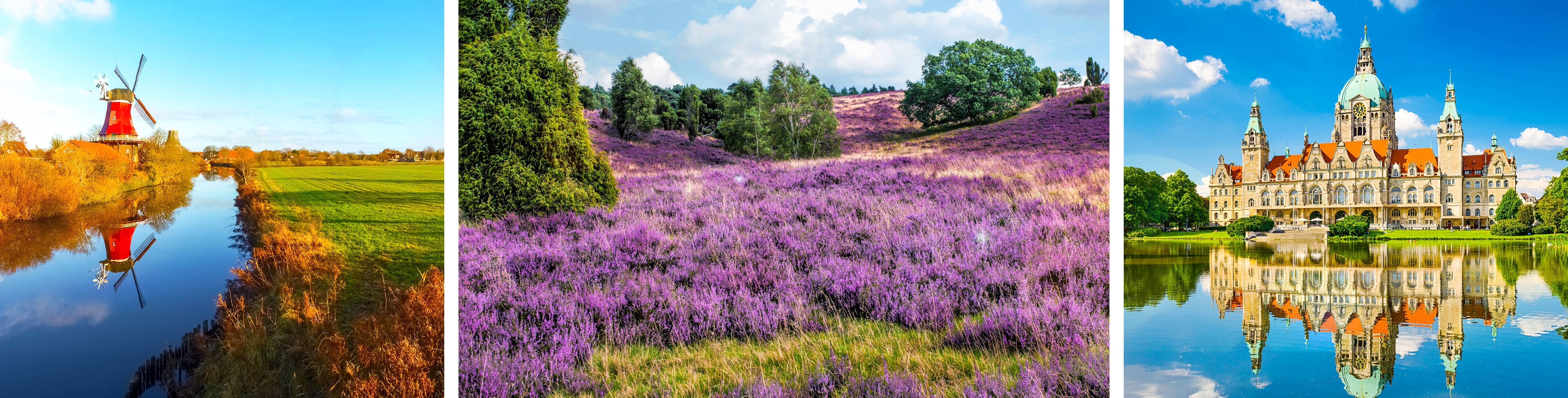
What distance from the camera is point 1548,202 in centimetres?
500

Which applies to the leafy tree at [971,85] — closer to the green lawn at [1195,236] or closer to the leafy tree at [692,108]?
the leafy tree at [692,108]

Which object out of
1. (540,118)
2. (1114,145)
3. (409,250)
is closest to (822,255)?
(1114,145)

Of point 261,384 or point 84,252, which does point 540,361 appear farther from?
point 84,252

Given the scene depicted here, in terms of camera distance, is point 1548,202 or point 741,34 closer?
point 741,34

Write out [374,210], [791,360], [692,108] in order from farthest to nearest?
[374,210] < [692,108] < [791,360]

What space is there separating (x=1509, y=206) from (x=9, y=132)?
1255 centimetres

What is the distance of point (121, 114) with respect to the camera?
3900 millimetres

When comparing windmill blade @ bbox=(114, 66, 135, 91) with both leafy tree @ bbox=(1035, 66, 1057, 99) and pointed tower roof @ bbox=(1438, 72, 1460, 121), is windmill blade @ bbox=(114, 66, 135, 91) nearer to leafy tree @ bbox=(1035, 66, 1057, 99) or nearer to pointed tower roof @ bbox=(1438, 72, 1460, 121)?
leafy tree @ bbox=(1035, 66, 1057, 99)

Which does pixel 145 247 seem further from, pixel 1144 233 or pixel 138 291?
pixel 1144 233

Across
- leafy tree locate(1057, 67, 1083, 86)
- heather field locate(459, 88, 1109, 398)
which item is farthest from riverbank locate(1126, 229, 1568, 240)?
leafy tree locate(1057, 67, 1083, 86)

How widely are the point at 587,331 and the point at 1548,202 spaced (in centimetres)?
889

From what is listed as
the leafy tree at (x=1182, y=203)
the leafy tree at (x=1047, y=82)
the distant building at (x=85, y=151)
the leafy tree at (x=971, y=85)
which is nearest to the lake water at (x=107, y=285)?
the distant building at (x=85, y=151)

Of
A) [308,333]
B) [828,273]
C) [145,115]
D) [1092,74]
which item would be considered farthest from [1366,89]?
[145,115]

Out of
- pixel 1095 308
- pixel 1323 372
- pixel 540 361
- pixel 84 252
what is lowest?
pixel 1323 372
